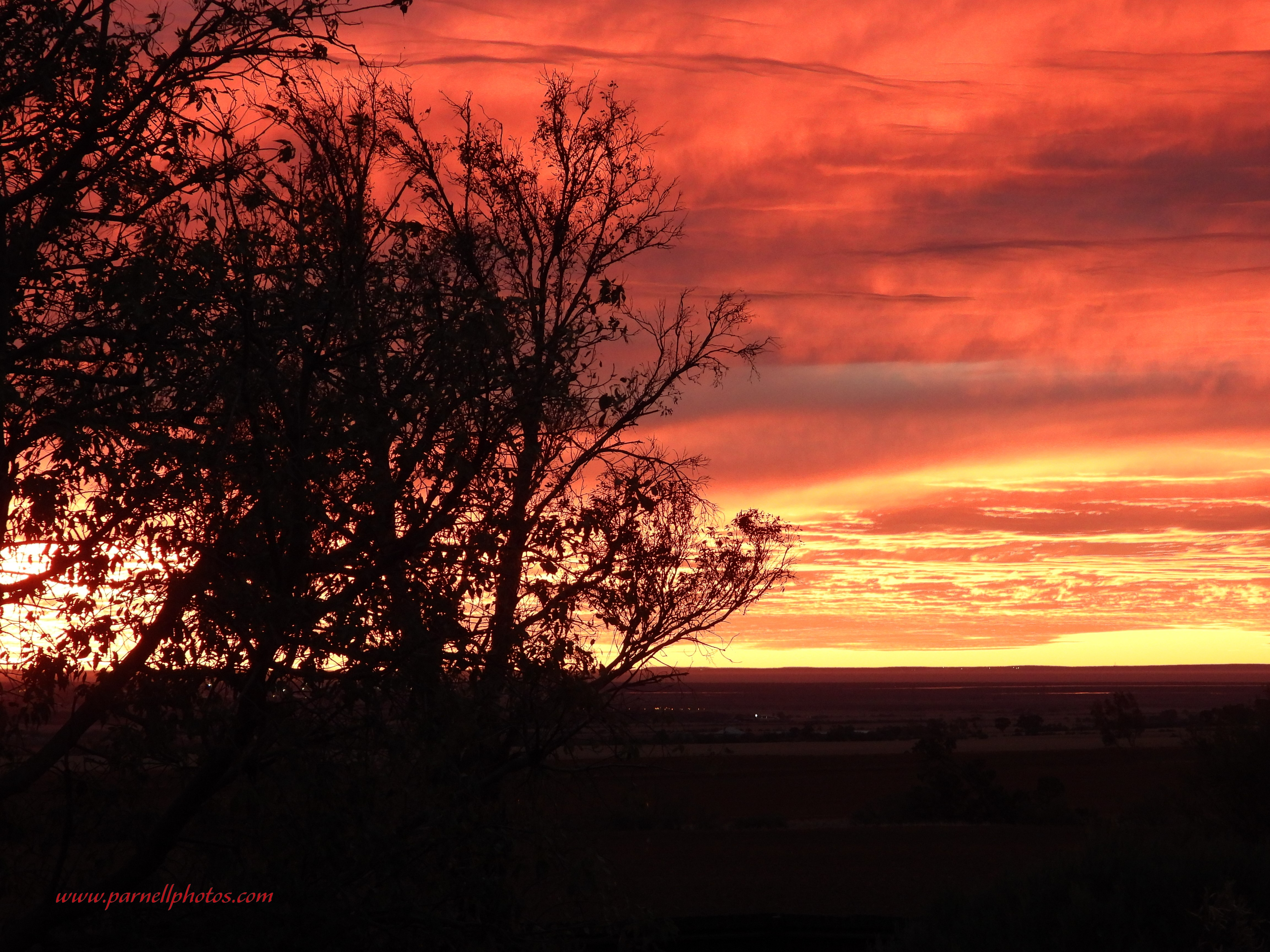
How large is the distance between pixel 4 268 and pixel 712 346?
1055 cm

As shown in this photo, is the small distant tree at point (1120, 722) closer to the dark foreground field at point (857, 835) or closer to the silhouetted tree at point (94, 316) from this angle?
the dark foreground field at point (857, 835)

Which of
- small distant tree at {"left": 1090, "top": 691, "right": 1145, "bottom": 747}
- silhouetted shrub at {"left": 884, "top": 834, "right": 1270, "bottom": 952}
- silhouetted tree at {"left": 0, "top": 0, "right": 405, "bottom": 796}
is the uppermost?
silhouetted tree at {"left": 0, "top": 0, "right": 405, "bottom": 796}

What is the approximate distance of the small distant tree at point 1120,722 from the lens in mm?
85375

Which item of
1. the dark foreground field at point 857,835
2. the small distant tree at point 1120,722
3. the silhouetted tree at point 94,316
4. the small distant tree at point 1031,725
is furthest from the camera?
the small distant tree at point 1031,725

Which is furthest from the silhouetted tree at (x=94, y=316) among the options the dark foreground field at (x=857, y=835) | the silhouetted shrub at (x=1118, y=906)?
the silhouetted shrub at (x=1118, y=906)

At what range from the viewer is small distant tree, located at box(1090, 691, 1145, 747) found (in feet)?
280

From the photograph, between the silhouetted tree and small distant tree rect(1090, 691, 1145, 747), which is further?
small distant tree rect(1090, 691, 1145, 747)

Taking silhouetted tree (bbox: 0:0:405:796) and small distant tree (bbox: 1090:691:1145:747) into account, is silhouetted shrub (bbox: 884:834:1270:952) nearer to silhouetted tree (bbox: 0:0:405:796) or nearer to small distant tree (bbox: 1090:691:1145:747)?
silhouetted tree (bbox: 0:0:405:796)

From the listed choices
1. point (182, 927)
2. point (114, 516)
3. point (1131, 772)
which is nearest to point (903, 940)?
point (182, 927)

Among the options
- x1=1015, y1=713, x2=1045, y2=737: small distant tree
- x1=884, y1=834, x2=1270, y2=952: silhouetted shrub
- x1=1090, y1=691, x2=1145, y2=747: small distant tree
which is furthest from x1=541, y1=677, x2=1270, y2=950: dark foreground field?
x1=1015, y1=713, x2=1045, y2=737: small distant tree

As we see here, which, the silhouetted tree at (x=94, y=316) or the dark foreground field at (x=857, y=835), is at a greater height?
the silhouetted tree at (x=94, y=316)

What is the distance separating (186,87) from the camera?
25.4 ft

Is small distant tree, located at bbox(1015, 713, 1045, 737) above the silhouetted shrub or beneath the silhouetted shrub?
beneath

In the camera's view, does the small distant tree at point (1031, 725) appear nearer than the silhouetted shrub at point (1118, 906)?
No
